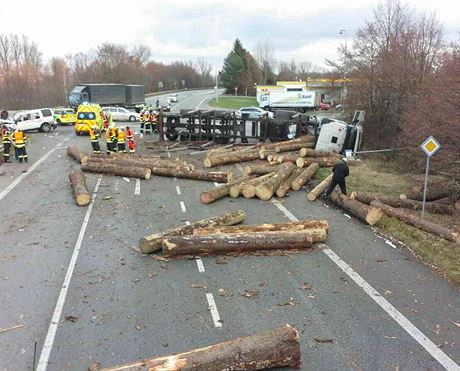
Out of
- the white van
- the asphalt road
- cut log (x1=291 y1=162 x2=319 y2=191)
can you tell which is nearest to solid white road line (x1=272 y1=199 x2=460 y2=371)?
the asphalt road

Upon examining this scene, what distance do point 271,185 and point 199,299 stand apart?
297 inches

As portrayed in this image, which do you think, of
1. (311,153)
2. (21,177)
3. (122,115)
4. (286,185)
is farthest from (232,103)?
(286,185)

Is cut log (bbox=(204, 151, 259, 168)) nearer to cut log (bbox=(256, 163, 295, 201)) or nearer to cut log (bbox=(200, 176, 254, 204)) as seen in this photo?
cut log (bbox=(256, 163, 295, 201))

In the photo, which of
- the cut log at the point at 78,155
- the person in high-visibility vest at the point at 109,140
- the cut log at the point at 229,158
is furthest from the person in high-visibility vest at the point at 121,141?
the cut log at the point at 229,158

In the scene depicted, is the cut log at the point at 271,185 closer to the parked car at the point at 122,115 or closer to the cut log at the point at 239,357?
the cut log at the point at 239,357

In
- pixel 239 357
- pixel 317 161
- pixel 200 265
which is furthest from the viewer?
pixel 317 161

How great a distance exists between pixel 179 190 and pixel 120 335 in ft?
31.3

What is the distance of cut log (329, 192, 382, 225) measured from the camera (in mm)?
11711

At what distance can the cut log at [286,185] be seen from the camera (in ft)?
48.9

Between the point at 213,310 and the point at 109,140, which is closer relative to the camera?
the point at 213,310

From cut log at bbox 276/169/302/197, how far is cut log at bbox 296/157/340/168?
878 mm

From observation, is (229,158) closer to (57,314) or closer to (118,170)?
(118,170)

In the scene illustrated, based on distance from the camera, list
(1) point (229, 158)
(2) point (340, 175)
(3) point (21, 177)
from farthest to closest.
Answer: (1) point (229, 158) < (3) point (21, 177) < (2) point (340, 175)

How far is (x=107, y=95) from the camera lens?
5491cm
